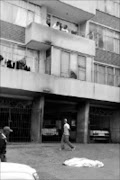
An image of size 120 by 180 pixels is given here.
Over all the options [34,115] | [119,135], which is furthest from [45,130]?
[119,135]

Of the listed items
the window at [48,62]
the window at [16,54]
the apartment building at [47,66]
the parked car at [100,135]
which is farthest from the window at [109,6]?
the parked car at [100,135]

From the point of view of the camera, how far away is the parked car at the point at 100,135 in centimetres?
2031

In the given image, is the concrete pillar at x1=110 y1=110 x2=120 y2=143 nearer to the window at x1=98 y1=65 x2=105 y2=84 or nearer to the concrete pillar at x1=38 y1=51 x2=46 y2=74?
the window at x1=98 y1=65 x2=105 y2=84

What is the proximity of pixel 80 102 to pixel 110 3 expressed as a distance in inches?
356

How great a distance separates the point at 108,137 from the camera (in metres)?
21.3

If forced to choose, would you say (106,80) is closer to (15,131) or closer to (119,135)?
(119,135)

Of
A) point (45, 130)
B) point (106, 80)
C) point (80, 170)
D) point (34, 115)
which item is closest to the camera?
point (80, 170)

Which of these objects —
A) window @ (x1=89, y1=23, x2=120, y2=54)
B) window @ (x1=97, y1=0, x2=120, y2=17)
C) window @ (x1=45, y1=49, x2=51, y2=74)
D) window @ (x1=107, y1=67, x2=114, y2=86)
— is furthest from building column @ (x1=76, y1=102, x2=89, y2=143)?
window @ (x1=97, y1=0, x2=120, y2=17)

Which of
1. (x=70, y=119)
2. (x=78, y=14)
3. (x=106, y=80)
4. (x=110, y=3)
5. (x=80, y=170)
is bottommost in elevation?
(x=80, y=170)

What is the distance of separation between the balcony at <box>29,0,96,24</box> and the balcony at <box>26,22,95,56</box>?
6.89ft

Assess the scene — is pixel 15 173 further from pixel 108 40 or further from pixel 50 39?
pixel 108 40

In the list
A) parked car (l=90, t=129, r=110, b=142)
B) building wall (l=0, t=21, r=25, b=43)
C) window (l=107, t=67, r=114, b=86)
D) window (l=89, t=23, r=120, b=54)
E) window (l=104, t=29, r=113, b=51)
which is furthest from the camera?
window (l=104, t=29, r=113, b=51)

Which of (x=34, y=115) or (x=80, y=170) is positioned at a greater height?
(x=34, y=115)

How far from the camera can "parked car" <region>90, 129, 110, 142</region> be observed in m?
20.3
